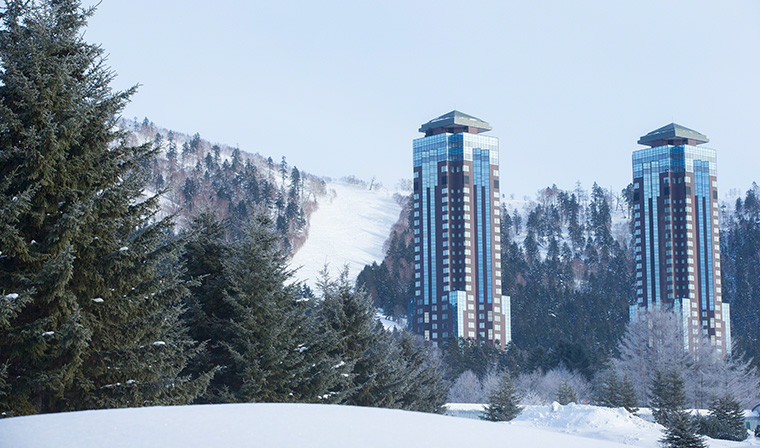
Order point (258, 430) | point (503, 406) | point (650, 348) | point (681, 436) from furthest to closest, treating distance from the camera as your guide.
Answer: point (650, 348) → point (503, 406) → point (681, 436) → point (258, 430)

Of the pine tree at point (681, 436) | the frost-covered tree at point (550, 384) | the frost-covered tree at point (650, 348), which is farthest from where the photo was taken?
the frost-covered tree at point (650, 348)

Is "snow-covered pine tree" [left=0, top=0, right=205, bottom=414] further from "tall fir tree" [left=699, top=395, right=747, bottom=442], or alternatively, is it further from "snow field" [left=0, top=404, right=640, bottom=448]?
"tall fir tree" [left=699, top=395, right=747, bottom=442]

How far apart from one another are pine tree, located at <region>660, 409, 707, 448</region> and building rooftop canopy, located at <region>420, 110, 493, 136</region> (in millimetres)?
122570

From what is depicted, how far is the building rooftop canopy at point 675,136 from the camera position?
166875 millimetres

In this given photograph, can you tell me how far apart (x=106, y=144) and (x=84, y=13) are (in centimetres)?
279

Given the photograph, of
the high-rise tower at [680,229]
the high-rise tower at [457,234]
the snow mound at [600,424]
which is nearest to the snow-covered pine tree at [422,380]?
the snow mound at [600,424]

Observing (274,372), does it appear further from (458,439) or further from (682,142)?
(682,142)

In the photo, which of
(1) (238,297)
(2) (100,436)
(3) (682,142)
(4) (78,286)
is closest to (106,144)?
(4) (78,286)

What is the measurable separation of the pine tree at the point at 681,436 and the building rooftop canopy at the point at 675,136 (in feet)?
452

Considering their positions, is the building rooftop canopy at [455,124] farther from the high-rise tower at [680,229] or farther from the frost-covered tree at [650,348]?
the frost-covered tree at [650,348]

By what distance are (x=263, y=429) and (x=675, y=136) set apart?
16906cm

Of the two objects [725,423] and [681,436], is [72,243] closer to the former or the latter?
[681,436]

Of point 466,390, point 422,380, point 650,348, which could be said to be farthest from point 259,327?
point 650,348

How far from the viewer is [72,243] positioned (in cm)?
1573
